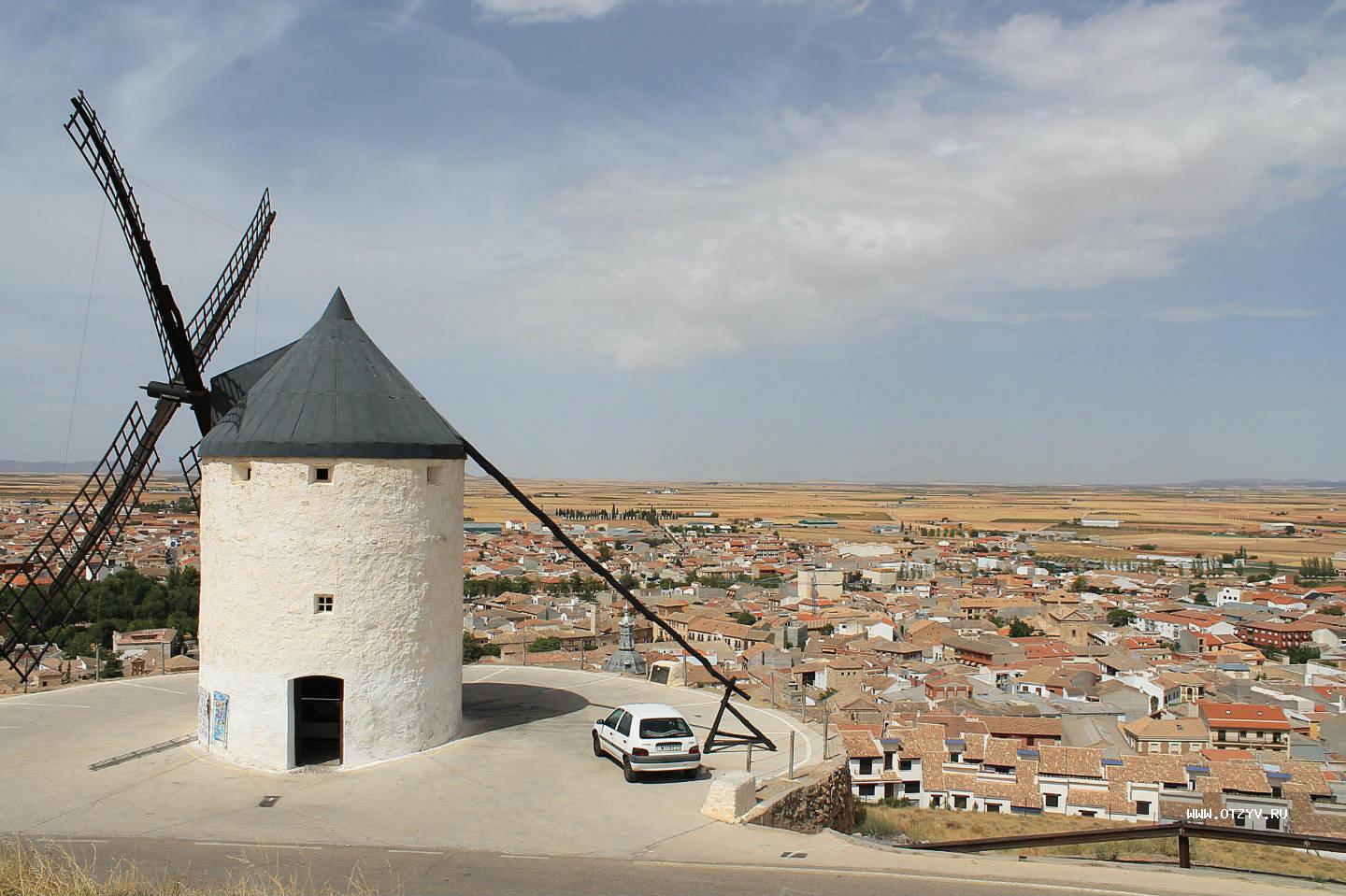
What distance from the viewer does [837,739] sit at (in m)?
13.6

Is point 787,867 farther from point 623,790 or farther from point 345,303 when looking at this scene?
point 345,303

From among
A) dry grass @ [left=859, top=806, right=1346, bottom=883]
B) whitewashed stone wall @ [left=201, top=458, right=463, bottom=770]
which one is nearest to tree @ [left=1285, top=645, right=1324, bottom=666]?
dry grass @ [left=859, top=806, right=1346, bottom=883]

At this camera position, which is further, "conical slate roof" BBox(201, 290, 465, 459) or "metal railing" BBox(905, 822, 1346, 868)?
"conical slate roof" BBox(201, 290, 465, 459)

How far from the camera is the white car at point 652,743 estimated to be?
11.3 metres

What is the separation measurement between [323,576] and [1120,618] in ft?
241

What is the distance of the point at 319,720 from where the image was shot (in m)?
12.7

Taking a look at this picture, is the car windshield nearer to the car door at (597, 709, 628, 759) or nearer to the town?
the car door at (597, 709, 628, 759)

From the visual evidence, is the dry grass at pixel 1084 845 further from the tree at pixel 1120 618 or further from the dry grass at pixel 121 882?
the tree at pixel 1120 618

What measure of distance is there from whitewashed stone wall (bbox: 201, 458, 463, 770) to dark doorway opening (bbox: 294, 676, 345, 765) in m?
0.27

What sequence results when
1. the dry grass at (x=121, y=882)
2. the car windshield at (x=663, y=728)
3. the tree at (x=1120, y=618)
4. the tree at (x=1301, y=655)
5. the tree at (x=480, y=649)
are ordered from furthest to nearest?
the tree at (x=1120, y=618)
the tree at (x=1301, y=655)
the tree at (x=480, y=649)
the car windshield at (x=663, y=728)
the dry grass at (x=121, y=882)

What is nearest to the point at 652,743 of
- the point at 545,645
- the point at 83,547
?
the point at 83,547

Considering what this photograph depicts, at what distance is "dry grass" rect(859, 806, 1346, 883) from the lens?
48.6 ft

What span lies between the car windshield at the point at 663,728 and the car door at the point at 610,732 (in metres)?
0.44

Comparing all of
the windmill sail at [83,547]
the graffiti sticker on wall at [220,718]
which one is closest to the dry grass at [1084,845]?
the graffiti sticker on wall at [220,718]
